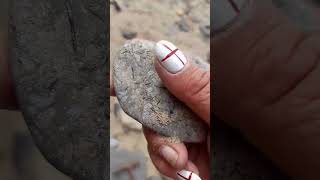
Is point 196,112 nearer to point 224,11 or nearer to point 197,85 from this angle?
point 197,85

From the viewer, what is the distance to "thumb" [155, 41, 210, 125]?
1.64 ft

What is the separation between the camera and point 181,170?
0.52 m

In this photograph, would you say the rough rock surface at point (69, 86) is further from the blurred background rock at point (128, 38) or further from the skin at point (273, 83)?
the skin at point (273, 83)

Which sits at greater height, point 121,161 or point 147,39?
point 147,39

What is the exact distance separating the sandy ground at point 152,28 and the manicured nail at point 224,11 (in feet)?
0.03

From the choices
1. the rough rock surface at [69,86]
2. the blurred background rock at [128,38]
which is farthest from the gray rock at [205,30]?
the rough rock surface at [69,86]

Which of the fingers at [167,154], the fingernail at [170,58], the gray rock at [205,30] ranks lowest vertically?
the fingers at [167,154]

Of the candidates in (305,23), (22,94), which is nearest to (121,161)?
(22,94)

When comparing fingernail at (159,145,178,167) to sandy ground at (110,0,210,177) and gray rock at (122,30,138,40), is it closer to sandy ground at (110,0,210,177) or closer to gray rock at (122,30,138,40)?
sandy ground at (110,0,210,177)

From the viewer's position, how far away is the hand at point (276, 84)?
53 centimetres

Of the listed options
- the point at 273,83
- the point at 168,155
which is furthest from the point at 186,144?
the point at 273,83

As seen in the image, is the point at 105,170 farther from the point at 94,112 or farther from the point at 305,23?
the point at 305,23

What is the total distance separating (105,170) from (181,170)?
0.10 metres

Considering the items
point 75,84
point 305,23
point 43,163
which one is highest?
point 305,23
